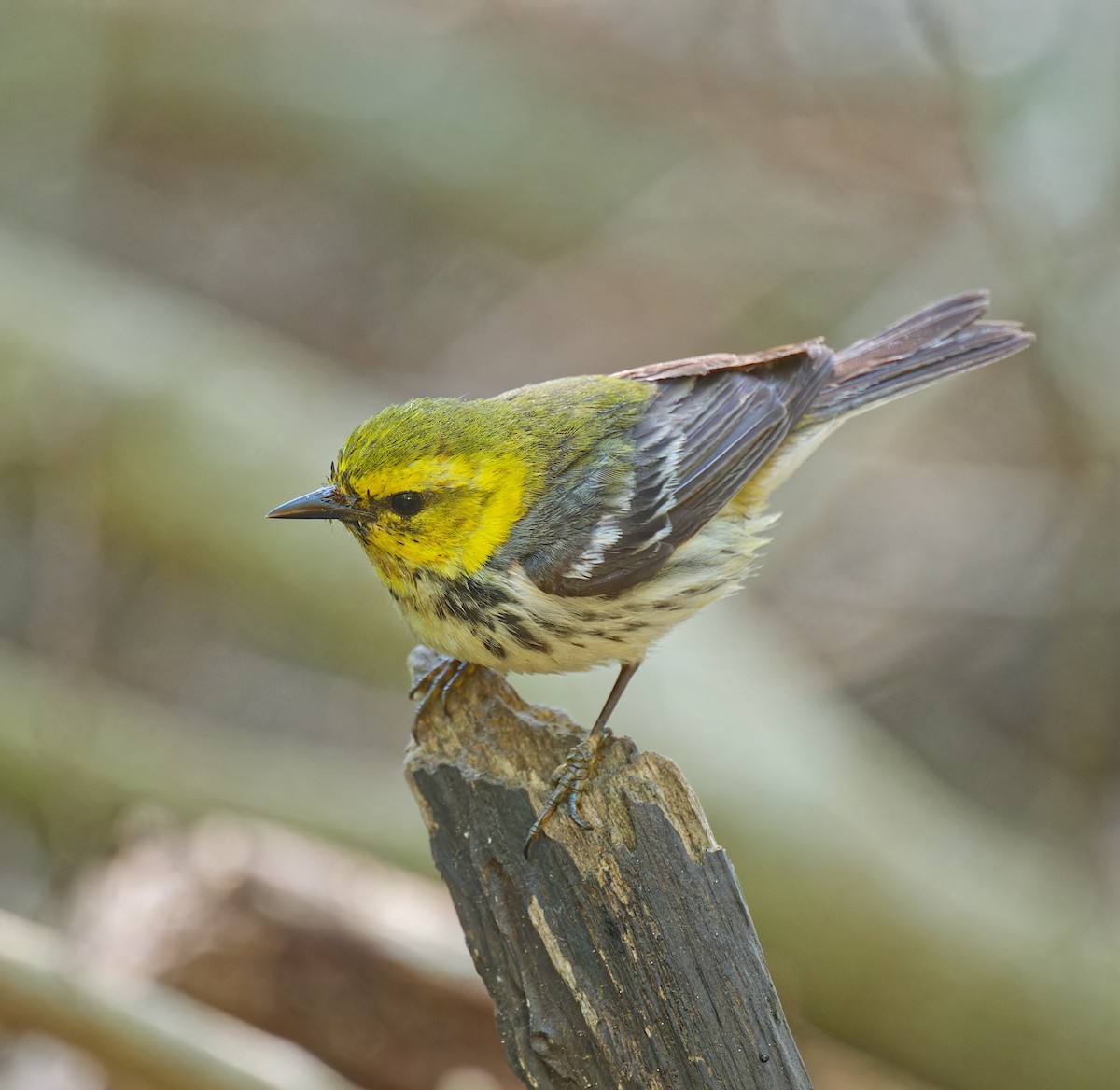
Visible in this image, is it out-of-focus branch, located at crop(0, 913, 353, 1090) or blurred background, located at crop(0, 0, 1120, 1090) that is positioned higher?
blurred background, located at crop(0, 0, 1120, 1090)

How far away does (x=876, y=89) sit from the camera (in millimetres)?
9570

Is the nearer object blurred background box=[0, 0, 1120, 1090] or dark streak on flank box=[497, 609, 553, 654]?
dark streak on flank box=[497, 609, 553, 654]

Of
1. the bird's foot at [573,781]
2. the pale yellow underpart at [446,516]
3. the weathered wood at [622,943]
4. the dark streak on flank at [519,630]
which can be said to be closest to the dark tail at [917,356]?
the pale yellow underpart at [446,516]

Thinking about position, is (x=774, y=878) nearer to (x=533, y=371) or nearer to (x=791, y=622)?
(x=791, y=622)

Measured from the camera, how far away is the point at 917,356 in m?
4.63

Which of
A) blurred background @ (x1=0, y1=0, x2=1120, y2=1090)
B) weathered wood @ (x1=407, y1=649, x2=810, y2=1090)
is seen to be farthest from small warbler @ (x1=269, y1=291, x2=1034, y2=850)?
blurred background @ (x1=0, y1=0, x2=1120, y2=1090)

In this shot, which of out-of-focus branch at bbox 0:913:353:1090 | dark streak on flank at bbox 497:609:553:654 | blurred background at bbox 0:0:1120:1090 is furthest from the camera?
blurred background at bbox 0:0:1120:1090

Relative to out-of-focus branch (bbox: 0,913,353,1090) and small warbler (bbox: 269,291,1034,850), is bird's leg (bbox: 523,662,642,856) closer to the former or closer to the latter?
small warbler (bbox: 269,291,1034,850)

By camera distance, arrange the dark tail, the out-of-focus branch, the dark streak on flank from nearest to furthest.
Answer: the dark streak on flank, the out-of-focus branch, the dark tail

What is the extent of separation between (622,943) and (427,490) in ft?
4.66

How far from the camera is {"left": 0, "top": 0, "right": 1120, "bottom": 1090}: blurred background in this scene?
536 cm

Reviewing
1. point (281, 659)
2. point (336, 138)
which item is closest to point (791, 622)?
point (281, 659)

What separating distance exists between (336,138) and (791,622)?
17.6ft

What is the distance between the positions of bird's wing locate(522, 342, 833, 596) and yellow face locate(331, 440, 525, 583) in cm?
15
